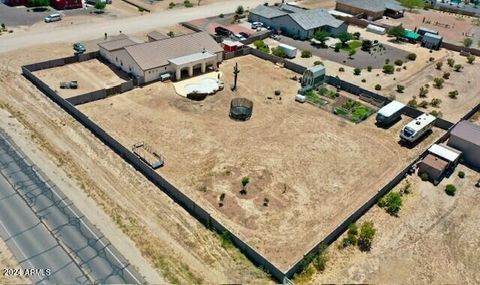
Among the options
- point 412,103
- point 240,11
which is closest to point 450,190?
point 412,103

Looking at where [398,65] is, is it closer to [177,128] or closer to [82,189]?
[177,128]

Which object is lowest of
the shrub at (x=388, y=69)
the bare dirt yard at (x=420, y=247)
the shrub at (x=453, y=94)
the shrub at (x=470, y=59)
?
the bare dirt yard at (x=420, y=247)

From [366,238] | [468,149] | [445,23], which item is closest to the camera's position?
[366,238]

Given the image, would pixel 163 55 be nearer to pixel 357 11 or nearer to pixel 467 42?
pixel 357 11

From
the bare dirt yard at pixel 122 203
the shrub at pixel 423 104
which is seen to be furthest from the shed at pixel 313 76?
the bare dirt yard at pixel 122 203

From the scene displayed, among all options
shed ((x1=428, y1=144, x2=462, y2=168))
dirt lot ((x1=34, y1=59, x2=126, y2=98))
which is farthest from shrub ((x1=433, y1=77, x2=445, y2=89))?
dirt lot ((x1=34, y1=59, x2=126, y2=98))

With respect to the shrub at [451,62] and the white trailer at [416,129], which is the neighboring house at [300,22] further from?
the white trailer at [416,129]

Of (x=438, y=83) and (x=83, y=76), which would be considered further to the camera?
(x=438, y=83)
